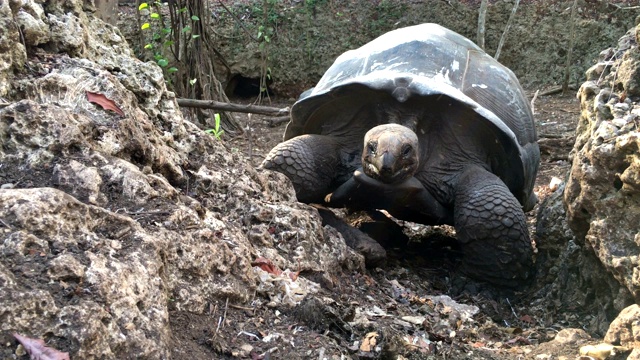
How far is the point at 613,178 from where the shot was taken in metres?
2.62

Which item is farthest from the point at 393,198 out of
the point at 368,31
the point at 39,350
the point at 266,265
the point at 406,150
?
the point at 368,31

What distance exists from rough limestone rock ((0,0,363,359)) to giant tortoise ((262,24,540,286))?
739 mm

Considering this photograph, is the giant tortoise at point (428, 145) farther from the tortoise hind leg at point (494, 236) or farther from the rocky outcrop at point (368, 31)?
the rocky outcrop at point (368, 31)

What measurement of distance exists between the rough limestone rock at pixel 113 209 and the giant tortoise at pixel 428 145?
739mm

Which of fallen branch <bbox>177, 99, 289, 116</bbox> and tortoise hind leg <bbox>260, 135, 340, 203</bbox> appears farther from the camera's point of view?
fallen branch <bbox>177, 99, 289, 116</bbox>

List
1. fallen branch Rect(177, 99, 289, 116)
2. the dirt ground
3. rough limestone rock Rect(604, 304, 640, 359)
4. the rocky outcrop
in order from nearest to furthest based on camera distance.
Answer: the dirt ground
rough limestone rock Rect(604, 304, 640, 359)
fallen branch Rect(177, 99, 289, 116)
the rocky outcrop

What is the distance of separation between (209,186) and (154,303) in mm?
944

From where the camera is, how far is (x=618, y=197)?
259 centimetres

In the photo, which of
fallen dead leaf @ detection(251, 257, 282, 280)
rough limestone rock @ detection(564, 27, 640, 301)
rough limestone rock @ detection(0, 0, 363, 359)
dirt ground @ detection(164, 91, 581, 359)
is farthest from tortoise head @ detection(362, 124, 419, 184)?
fallen dead leaf @ detection(251, 257, 282, 280)

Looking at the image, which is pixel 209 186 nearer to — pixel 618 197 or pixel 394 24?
pixel 618 197

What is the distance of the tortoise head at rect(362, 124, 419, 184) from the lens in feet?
12.0

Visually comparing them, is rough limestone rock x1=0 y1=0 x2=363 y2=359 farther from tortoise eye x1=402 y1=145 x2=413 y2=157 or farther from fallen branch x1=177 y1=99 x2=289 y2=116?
fallen branch x1=177 y1=99 x2=289 y2=116

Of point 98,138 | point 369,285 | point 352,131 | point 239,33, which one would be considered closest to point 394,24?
point 239,33

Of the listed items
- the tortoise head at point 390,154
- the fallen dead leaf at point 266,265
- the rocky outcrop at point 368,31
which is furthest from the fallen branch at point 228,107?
the rocky outcrop at point 368,31
